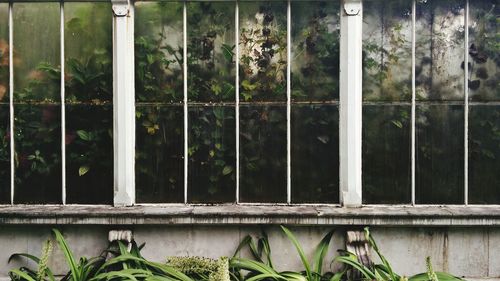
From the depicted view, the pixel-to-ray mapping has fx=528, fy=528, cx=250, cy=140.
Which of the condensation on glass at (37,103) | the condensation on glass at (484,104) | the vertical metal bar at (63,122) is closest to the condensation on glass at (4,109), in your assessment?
the condensation on glass at (37,103)

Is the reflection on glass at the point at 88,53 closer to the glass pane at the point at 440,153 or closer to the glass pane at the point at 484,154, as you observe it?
the glass pane at the point at 440,153

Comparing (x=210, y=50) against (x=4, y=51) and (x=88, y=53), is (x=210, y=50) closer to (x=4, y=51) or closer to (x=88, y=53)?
(x=88, y=53)

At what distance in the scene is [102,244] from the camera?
6574 millimetres

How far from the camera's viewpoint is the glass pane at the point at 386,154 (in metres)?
6.79

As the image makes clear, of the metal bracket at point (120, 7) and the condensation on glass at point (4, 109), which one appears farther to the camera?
the condensation on glass at point (4, 109)

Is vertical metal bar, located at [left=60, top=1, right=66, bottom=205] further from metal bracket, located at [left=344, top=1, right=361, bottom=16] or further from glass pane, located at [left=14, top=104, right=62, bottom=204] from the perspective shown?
metal bracket, located at [left=344, top=1, right=361, bottom=16]

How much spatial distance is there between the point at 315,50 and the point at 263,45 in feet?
2.21

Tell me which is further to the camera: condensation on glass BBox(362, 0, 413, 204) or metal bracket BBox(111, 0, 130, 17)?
condensation on glass BBox(362, 0, 413, 204)

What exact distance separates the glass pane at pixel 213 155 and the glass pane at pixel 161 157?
156 mm

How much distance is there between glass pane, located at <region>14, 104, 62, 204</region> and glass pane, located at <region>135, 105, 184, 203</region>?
41.7 inches

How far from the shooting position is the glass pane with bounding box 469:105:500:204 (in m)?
6.77

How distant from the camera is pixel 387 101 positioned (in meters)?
6.78

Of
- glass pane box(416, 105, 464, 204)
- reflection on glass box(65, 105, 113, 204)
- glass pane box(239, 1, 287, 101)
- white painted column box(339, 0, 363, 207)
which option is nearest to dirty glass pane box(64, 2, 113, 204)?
reflection on glass box(65, 105, 113, 204)

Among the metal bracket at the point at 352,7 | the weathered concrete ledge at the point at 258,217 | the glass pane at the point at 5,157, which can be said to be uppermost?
the metal bracket at the point at 352,7
